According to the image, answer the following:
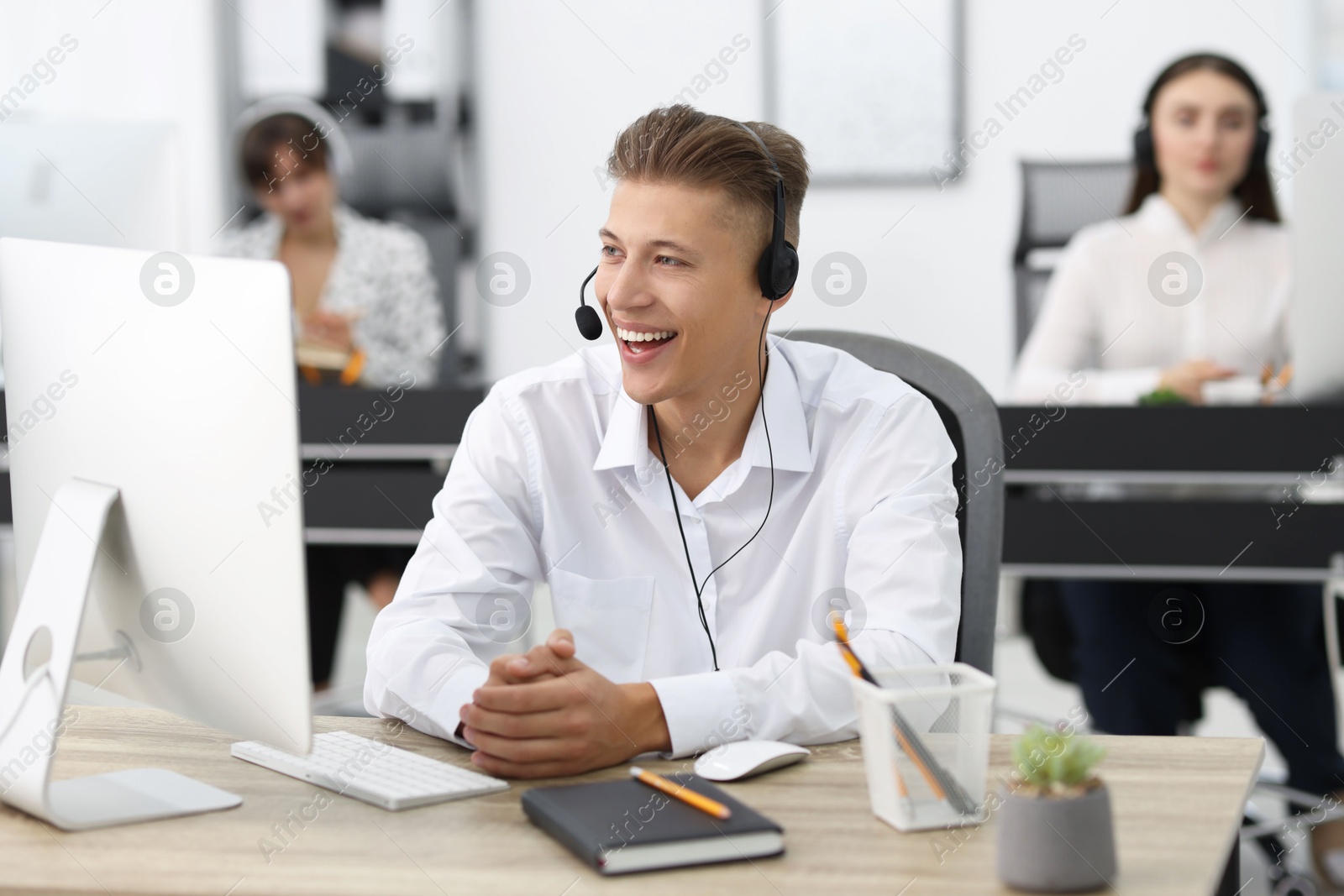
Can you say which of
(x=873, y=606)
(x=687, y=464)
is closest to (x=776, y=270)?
(x=687, y=464)

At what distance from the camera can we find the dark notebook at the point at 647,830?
77cm

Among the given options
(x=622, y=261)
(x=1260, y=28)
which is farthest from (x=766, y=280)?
(x=1260, y=28)

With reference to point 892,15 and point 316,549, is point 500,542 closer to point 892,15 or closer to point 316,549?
point 316,549

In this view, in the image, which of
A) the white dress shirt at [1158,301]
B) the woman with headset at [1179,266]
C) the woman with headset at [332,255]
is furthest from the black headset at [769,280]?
the woman with headset at [332,255]

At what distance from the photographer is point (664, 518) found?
53.3 inches

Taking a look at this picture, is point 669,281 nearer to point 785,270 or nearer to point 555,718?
point 785,270

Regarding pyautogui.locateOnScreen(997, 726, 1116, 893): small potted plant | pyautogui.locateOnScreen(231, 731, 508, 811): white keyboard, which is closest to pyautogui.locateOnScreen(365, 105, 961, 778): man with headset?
pyautogui.locateOnScreen(231, 731, 508, 811): white keyboard

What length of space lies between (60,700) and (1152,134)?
257 centimetres

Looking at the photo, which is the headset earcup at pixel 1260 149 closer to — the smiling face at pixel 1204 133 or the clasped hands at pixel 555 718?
the smiling face at pixel 1204 133

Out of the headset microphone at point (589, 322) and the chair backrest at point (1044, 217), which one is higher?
the chair backrest at point (1044, 217)

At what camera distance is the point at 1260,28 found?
13.7ft

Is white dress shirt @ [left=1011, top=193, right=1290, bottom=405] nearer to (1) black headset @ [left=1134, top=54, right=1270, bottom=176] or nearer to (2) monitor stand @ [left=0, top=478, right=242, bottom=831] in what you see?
(1) black headset @ [left=1134, top=54, right=1270, bottom=176]

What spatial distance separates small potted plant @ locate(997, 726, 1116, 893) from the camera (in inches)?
28.4

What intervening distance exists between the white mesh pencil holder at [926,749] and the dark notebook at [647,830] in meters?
0.08
